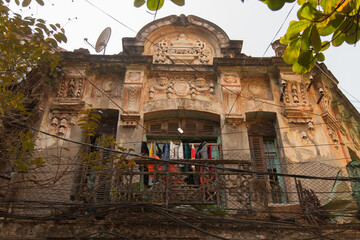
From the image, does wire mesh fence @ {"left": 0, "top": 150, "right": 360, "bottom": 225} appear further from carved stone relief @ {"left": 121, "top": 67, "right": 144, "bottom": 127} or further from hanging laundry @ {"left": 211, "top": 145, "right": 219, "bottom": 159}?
carved stone relief @ {"left": 121, "top": 67, "right": 144, "bottom": 127}

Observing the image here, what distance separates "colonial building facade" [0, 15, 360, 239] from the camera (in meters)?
7.82

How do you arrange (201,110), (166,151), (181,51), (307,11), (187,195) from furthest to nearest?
1. (181,51)
2. (201,110)
3. (166,151)
4. (187,195)
5. (307,11)

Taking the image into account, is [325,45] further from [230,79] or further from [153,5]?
[230,79]

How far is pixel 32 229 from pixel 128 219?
1711 mm

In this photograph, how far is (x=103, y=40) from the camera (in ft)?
34.5

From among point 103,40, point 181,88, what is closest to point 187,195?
point 181,88

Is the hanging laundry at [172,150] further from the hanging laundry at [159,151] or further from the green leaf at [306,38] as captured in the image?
the green leaf at [306,38]

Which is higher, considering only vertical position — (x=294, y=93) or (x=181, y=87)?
(x=181, y=87)

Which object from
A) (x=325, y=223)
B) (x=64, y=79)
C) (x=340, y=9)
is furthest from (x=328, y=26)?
(x=64, y=79)

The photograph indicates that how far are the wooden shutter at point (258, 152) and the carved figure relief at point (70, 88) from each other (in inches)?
186

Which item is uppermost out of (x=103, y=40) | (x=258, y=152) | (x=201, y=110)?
(x=103, y=40)

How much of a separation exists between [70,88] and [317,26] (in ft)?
23.9

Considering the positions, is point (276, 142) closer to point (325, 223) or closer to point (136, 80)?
point (325, 223)

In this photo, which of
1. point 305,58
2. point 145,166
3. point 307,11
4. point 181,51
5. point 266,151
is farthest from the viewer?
point 181,51
